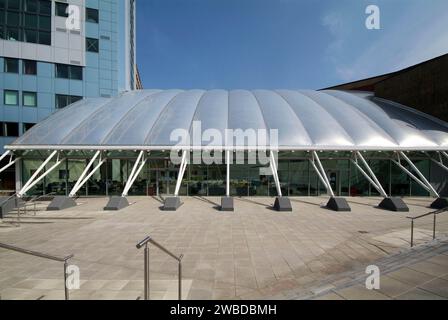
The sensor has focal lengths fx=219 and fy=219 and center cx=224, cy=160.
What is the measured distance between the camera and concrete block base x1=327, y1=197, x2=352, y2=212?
13992mm

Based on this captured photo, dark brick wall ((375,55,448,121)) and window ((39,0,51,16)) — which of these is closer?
dark brick wall ((375,55,448,121))

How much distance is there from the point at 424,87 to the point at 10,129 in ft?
164

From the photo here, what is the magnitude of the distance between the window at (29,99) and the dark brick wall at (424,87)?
46441 mm

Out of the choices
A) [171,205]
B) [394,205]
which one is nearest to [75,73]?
[171,205]

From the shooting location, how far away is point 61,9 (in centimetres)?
3206

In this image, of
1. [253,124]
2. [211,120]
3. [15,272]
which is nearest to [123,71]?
[211,120]

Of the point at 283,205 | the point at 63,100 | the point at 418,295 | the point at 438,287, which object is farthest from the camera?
the point at 63,100

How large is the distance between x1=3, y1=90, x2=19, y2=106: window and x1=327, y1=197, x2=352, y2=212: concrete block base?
1579 inches

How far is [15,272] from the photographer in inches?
239

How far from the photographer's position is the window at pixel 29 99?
30.2m

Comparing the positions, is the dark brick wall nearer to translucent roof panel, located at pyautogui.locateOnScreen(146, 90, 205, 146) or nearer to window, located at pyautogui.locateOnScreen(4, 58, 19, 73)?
translucent roof panel, located at pyautogui.locateOnScreen(146, 90, 205, 146)

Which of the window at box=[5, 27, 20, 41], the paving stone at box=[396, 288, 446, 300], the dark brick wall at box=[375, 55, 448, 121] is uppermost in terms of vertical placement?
the window at box=[5, 27, 20, 41]

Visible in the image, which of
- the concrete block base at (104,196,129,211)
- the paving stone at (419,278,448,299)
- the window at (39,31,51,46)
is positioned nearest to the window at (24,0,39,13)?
the window at (39,31,51,46)

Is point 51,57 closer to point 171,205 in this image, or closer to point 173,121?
point 173,121
